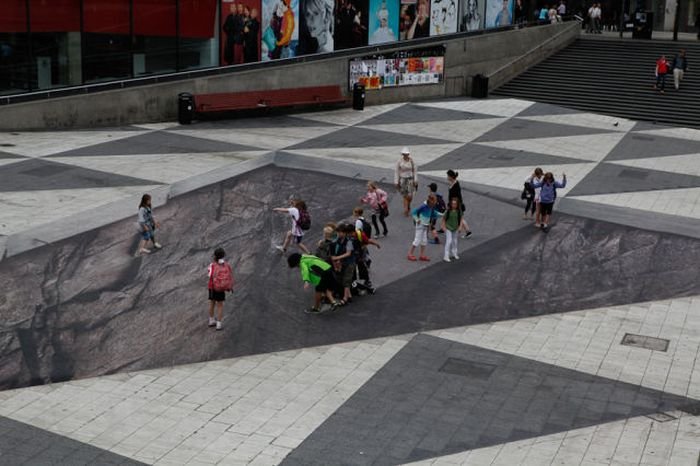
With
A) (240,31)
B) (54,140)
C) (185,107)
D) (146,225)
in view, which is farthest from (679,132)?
(146,225)

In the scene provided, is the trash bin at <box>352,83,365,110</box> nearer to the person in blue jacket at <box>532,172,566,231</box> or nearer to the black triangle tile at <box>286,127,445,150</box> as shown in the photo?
the black triangle tile at <box>286,127,445,150</box>

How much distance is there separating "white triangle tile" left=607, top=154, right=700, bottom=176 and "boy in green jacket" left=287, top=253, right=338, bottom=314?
1474 centimetres

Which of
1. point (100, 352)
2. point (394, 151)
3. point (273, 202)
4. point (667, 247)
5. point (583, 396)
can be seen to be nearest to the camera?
point (583, 396)

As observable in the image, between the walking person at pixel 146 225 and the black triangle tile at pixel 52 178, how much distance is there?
170 inches

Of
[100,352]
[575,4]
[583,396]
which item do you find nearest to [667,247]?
[583,396]

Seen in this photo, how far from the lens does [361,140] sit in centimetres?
3052

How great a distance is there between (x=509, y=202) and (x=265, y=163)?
6.55m

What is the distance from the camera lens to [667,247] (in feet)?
68.1

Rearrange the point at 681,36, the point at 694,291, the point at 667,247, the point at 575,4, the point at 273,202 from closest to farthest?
the point at 694,291 → the point at 667,247 → the point at 273,202 → the point at 681,36 → the point at 575,4

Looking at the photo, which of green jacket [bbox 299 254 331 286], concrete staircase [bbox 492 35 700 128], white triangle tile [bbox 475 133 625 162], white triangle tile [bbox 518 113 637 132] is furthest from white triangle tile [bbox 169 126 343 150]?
green jacket [bbox 299 254 331 286]

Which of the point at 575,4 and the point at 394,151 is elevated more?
the point at 575,4

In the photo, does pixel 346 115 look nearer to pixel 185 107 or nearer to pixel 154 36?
pixel 185 107

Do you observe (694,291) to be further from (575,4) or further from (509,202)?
(575,4)

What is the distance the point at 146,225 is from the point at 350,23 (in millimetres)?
20845
